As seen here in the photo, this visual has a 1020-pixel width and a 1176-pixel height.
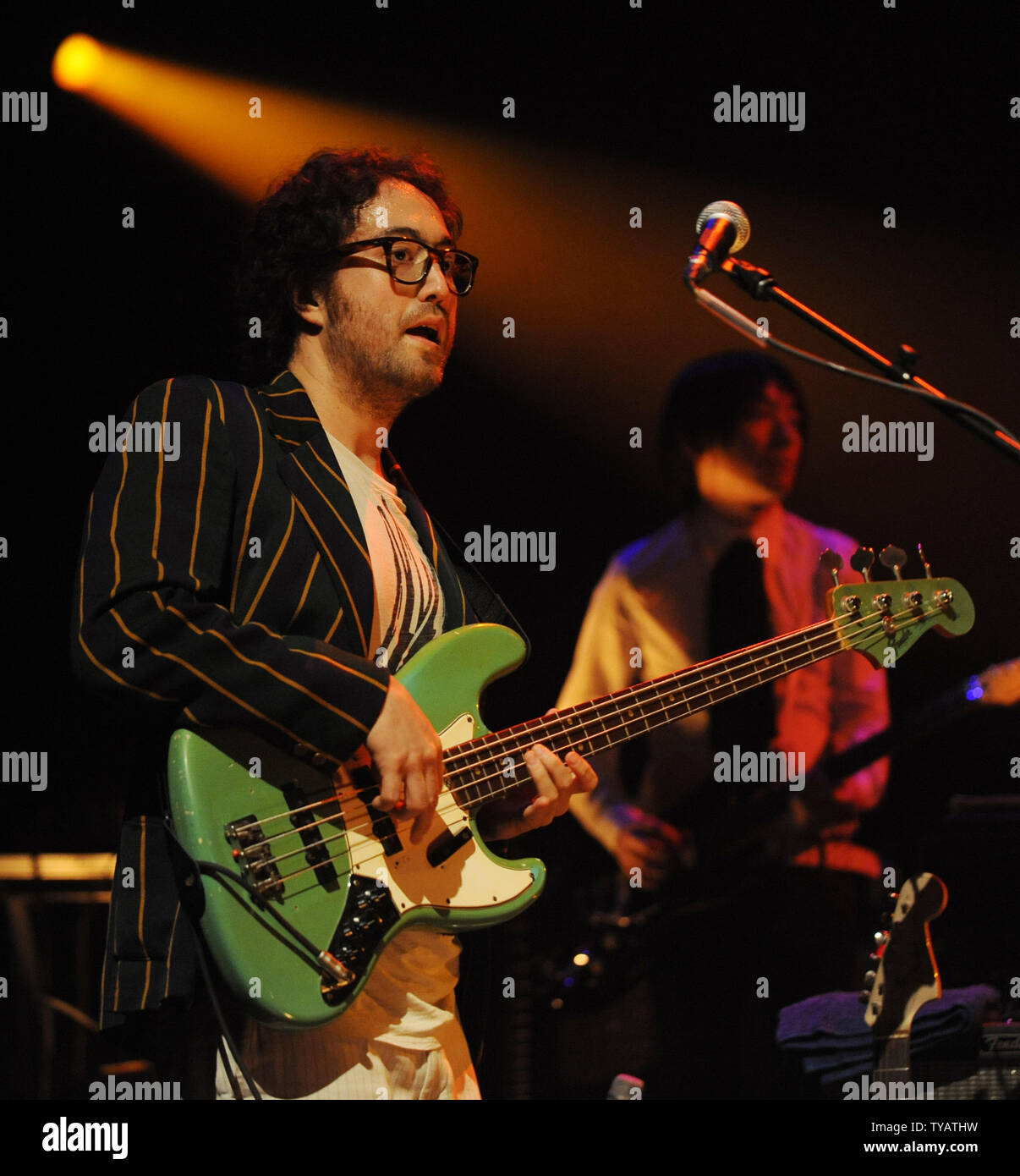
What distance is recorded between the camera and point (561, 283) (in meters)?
4.29

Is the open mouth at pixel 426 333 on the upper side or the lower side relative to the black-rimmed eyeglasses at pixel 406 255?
lower

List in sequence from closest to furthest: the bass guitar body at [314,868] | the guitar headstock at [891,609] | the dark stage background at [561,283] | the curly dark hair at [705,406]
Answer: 1. the bass guitar body at [314,868]
2. the guitar headstock at [891,609]
3. the dark stage background at [561,283]
4. the curly dark hair at [705,406]

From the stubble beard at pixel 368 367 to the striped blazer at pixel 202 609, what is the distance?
0.36m

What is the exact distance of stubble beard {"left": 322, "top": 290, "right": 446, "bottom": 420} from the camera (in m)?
2.40

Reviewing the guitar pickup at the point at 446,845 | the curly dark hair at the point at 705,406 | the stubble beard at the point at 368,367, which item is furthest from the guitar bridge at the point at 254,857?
the curly dark hair at the point at 705,406

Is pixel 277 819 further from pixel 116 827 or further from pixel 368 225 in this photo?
pixel 116 827

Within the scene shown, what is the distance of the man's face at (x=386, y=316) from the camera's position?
7.88ft

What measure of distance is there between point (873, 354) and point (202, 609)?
1248 millimetres

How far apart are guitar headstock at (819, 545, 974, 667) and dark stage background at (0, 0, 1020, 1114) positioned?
1.11 m

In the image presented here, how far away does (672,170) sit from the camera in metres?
4.27

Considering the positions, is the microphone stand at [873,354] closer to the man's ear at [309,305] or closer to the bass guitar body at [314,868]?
the bass guitar body at [314,868]

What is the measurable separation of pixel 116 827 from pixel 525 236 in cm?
268
